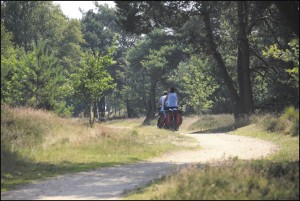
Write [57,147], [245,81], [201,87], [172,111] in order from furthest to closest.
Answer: [201,87] < [245,81] < [172,111] < [57,147]

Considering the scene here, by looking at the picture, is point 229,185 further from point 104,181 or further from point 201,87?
point 201,87

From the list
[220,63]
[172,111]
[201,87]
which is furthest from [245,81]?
[201,87]

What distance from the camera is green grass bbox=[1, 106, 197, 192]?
1168cm

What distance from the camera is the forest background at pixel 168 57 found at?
53.5ft

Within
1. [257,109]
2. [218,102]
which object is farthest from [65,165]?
[218,102]

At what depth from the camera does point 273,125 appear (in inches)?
842

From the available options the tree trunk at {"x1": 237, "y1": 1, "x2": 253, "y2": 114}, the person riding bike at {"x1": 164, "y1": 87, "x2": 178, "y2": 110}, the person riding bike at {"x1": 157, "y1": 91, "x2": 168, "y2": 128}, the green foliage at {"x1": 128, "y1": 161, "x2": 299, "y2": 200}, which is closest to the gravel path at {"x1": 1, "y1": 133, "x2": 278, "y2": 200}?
the green foliage at {"x1": 128, "y1": 161, "x2": 299, "y2": 200}

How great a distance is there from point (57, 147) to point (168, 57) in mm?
43972

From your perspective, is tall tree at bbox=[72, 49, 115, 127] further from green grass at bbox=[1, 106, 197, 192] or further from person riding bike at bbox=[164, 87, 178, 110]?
green grass at bbox=[1, 106, 197, 192]

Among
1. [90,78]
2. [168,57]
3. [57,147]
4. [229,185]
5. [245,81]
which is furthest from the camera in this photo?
[168,57]

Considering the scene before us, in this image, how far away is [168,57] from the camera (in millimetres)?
57750

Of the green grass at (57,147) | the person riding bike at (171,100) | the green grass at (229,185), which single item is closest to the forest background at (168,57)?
the green grass at (57,147)

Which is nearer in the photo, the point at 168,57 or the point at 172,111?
the point at 172,111

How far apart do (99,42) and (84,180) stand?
72.9 metres
